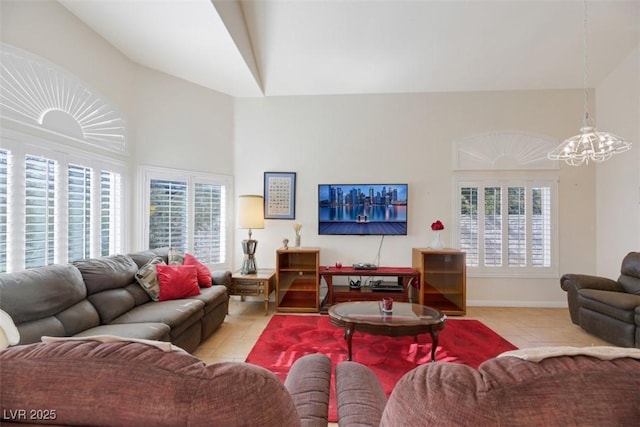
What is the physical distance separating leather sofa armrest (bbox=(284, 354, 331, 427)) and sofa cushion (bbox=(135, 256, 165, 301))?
2.22m

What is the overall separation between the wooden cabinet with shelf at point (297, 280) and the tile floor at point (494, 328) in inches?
11.8

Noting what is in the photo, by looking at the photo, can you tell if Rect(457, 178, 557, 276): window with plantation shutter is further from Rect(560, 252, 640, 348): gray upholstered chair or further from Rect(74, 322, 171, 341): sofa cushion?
Rect(74, 322, 171, 341): sofa cushion

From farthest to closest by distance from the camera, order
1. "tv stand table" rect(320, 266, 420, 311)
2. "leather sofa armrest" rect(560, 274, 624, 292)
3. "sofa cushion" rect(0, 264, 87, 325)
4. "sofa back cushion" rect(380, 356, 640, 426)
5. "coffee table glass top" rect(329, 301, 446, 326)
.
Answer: "tv stand table" rect(320, 266, 420, 311) → "leather sofa armrest" rect(560, 274, 624, 292) → "coffee table glass top" rect(329, 301, 446, 326) → "sofa cushion" rect(0, 264, 87, 325) → "sofa back cushion" rect(380, 356, 640, 426)

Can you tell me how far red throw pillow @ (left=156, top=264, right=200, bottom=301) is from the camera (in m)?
2.93

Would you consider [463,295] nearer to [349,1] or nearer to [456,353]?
[456,353]

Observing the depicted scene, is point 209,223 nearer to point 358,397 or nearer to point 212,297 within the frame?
point 212,297

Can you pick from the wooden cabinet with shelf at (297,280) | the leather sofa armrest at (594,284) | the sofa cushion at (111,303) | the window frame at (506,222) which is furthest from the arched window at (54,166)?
the leather sofa armrest at (594,284)

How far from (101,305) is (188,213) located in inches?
74.5

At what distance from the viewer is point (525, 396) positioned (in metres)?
0.56

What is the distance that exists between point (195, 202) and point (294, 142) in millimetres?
1742

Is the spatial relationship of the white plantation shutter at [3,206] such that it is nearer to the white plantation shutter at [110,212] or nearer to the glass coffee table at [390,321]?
the white plantation shutter at [110,212]

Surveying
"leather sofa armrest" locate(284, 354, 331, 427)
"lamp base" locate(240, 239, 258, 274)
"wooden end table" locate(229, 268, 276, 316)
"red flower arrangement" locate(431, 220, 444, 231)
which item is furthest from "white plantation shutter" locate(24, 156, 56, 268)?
"red flower arrangement" locate(431, 220, 444, 231)

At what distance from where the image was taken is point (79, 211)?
296cm

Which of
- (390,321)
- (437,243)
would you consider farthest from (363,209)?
(390,321)
